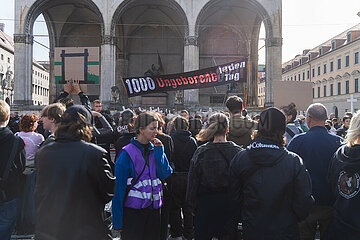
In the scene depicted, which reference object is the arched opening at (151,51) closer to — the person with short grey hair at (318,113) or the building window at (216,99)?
the building window at (216,99)

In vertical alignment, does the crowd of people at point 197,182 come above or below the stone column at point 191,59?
below

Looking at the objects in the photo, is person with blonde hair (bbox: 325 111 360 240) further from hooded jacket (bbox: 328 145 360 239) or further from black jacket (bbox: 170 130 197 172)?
black jacket (bbox: 170 130 197 172)

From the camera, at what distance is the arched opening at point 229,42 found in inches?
1050

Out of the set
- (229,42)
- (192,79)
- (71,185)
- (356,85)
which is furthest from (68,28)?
(356,85)

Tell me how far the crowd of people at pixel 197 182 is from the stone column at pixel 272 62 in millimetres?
18805

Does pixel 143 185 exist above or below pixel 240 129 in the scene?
below

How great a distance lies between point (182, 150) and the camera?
4.77 metres

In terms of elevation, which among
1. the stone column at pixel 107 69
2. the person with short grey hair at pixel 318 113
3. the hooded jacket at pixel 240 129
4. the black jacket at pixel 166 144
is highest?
the stone column at pixel 107 69

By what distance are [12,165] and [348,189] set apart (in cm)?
330

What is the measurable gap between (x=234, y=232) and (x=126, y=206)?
1.33m

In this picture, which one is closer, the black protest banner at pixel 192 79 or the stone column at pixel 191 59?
the black protest banner at pixel 192 79

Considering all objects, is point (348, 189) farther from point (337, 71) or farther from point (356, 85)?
point (337, 71)

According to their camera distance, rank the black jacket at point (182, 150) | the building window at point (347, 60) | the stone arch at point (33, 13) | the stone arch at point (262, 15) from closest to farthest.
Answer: the black jacket at point (182, 150) → the stone arch at point (33, 13) → the stone arch at point (262, 15) → the building window at point (347, 60)

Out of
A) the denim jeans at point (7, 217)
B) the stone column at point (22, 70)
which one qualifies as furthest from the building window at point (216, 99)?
the denim jeans at point (7, 217)
